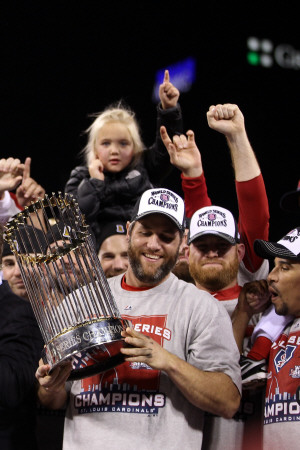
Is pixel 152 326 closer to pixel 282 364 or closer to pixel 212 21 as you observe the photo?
pixel 282 364

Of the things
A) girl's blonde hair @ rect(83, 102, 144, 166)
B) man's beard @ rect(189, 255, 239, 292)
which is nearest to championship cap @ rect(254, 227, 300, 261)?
man's beard @ rect(189, 255, 239, 292)

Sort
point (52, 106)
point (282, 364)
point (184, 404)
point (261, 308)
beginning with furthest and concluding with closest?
point (52, 106) → point (261, 308) → point (282, 364) → point (184, 404)

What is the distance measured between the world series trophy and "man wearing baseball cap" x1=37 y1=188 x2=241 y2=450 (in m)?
0.06

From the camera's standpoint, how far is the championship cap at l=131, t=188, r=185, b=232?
1.82 m

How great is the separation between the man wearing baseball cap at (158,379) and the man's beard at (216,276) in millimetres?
276

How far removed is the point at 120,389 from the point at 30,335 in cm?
32

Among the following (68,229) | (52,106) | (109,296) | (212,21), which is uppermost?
(212,21)

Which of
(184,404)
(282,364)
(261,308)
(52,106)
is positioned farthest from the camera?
(52,106)

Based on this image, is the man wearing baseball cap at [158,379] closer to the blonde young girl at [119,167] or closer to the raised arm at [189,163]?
the raised arm at [189,163]

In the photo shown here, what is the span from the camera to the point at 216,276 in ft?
6.62

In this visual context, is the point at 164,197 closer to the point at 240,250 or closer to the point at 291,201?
the point at 240,250

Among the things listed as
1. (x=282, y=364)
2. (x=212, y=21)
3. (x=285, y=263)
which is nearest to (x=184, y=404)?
(x=282, y=364)

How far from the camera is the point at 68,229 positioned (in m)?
1.57

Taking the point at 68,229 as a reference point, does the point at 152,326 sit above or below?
below
